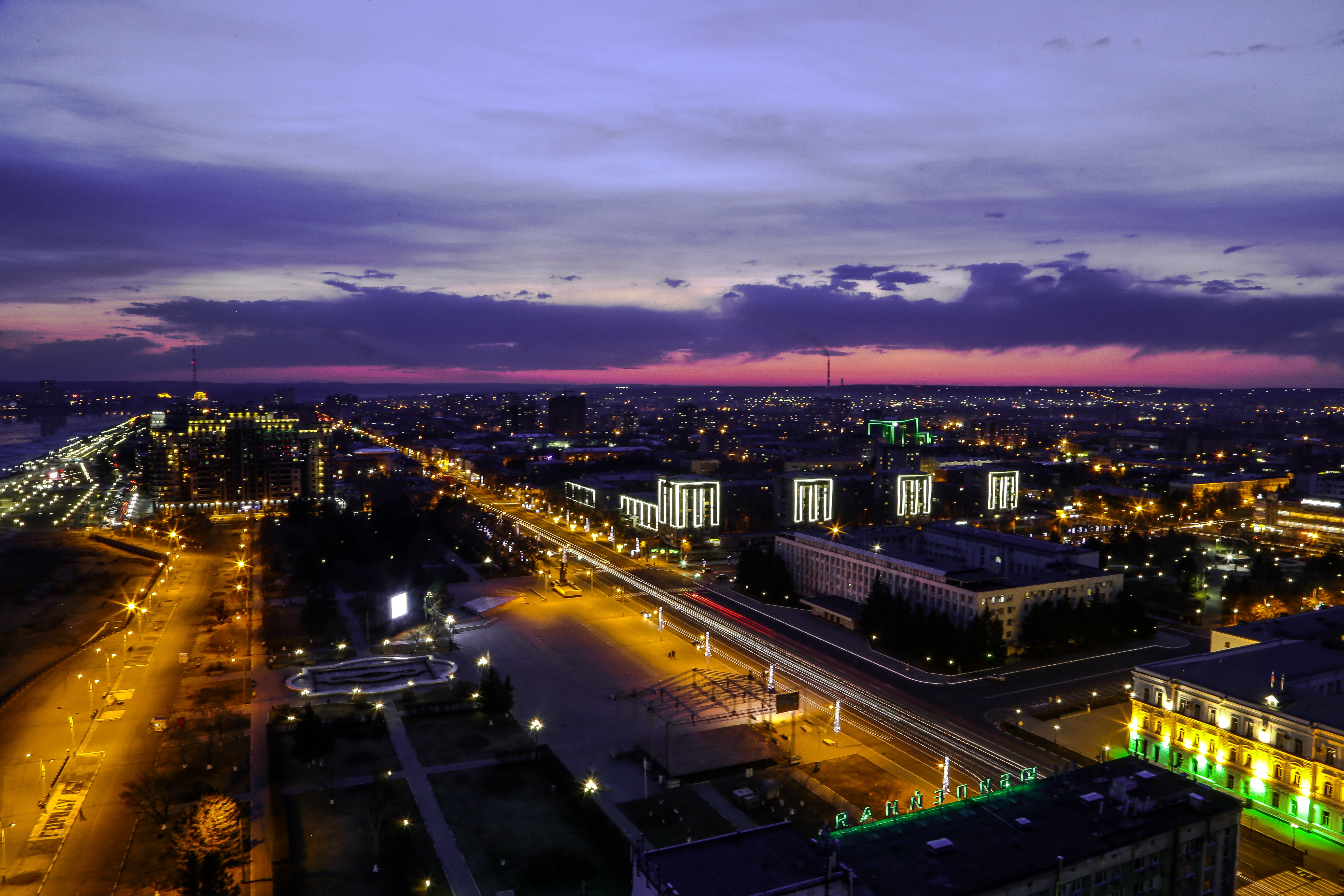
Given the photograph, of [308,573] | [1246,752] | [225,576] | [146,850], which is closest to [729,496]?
[308,573]

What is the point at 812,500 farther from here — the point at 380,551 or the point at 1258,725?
the point at 1258,725

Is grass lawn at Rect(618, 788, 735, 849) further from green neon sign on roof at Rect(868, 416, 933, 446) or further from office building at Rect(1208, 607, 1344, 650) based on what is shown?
green neon sign on roof at Rect(868, 416, 933, 446)

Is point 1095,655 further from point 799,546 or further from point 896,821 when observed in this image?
point 896,821

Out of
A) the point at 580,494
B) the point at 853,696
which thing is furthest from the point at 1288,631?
the point at 580,494

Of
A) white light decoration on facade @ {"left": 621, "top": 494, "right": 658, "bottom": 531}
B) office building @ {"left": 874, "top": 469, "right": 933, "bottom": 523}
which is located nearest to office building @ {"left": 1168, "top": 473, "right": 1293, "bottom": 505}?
office building @ {"left": 874, "top": 469, "right": 933, "bottom": 523}

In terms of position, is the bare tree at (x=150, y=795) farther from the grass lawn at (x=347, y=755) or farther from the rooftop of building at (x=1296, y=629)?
the rooftop of building at (x=1296, y=629)
